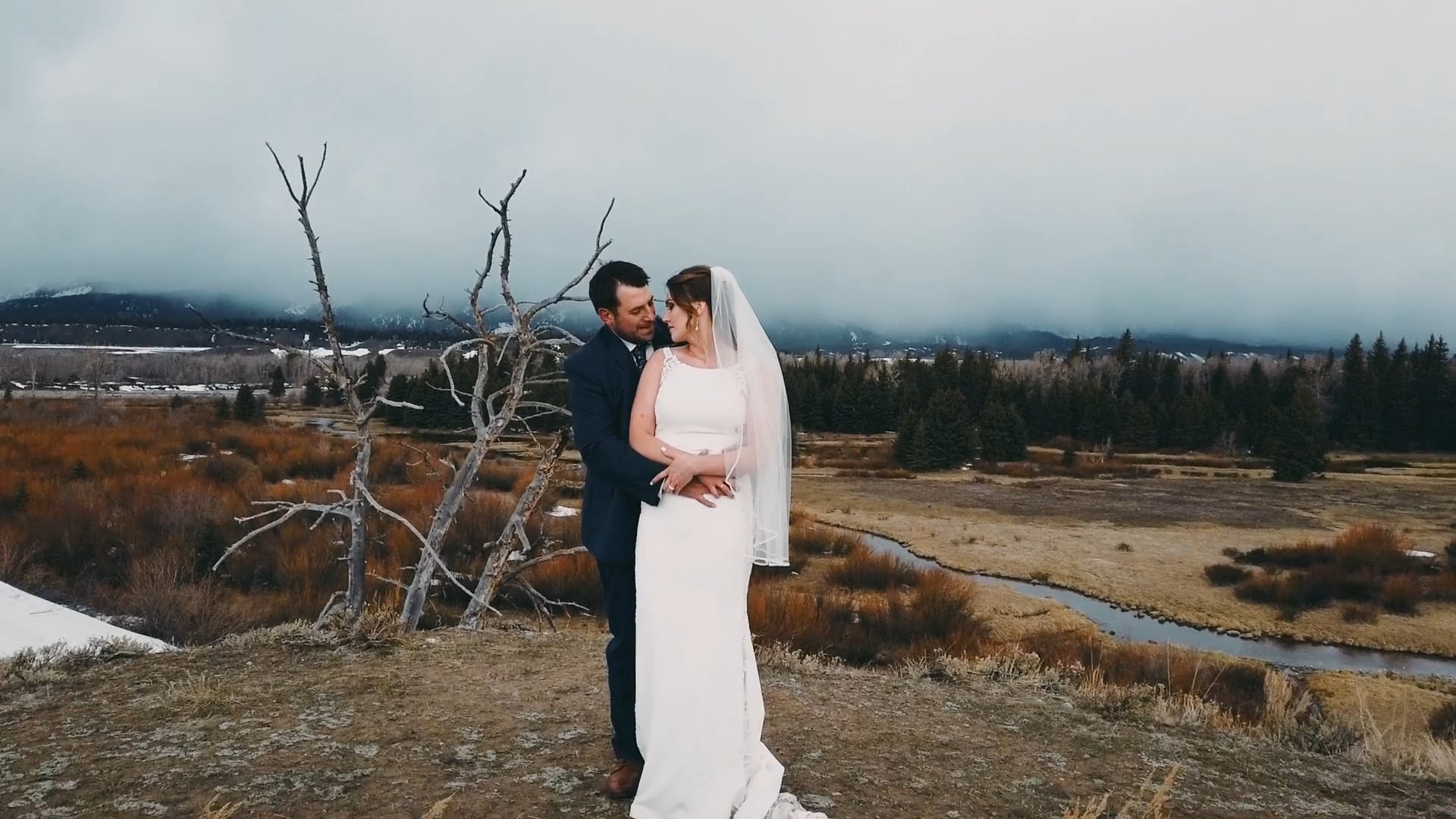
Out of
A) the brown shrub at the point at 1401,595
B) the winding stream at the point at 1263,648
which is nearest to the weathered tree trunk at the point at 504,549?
the winding stream at the point at 1263,648

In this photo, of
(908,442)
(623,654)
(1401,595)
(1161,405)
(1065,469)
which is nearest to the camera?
(623,654)

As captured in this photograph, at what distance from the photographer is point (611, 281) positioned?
10.7 feet

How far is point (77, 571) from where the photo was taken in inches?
480

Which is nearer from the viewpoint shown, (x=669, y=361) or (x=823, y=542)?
(x=669, y=361)

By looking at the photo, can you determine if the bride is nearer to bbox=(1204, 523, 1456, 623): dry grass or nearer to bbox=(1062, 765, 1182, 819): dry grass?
bbox=(1062, 765, 1182, 819): dry grass

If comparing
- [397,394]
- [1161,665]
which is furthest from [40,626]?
[397,394]

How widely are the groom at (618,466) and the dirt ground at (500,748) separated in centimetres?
38

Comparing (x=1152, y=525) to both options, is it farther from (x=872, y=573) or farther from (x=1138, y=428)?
(x=1138, y=428)

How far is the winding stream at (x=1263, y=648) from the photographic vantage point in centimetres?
1380

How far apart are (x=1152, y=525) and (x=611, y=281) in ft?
91.1

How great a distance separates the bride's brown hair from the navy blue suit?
0.27 m

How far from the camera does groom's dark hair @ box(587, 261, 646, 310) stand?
3260 millimetres

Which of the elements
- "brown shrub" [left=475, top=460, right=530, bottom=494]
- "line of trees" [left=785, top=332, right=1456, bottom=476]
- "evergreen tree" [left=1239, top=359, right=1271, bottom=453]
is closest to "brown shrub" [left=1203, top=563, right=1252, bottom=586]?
"brown shrub" [left=475, top=460, right=530, bottom=494]

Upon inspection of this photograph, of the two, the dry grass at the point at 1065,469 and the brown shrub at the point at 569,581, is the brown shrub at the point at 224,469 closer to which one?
the brown shrub at the point at 569,581
